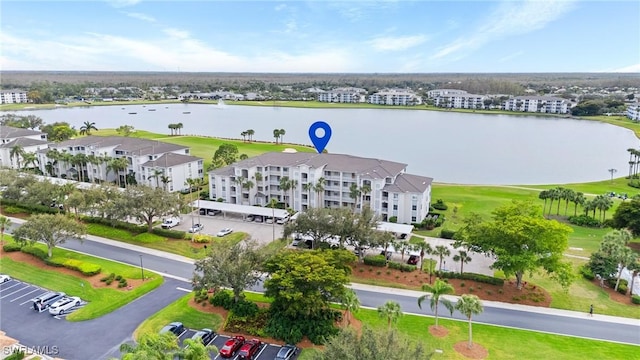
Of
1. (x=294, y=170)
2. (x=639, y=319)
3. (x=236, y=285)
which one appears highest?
(x=294, y=170)

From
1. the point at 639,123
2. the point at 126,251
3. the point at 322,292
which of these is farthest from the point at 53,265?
the point at 639,123

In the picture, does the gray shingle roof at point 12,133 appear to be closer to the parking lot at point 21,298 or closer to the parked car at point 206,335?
the parking lot at point 21,298

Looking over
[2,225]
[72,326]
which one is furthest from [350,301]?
[2,225]

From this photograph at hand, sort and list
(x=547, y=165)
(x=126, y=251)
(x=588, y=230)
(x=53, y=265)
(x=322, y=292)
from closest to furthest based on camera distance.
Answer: (x=322, y=292) → (x=53, y=265) → (x=126, y=251) → (x=588, y=230) → (x=547, y=165)

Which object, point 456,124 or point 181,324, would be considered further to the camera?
point 456,124

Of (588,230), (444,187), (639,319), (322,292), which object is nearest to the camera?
(322,292)

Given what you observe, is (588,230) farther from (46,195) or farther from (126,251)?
(46,195)

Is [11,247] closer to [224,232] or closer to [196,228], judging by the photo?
[196,228]

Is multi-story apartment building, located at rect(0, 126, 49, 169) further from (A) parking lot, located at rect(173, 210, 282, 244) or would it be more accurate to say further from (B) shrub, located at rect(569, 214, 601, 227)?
(B) shrub, located at rect(569, 214, 601, 227)
